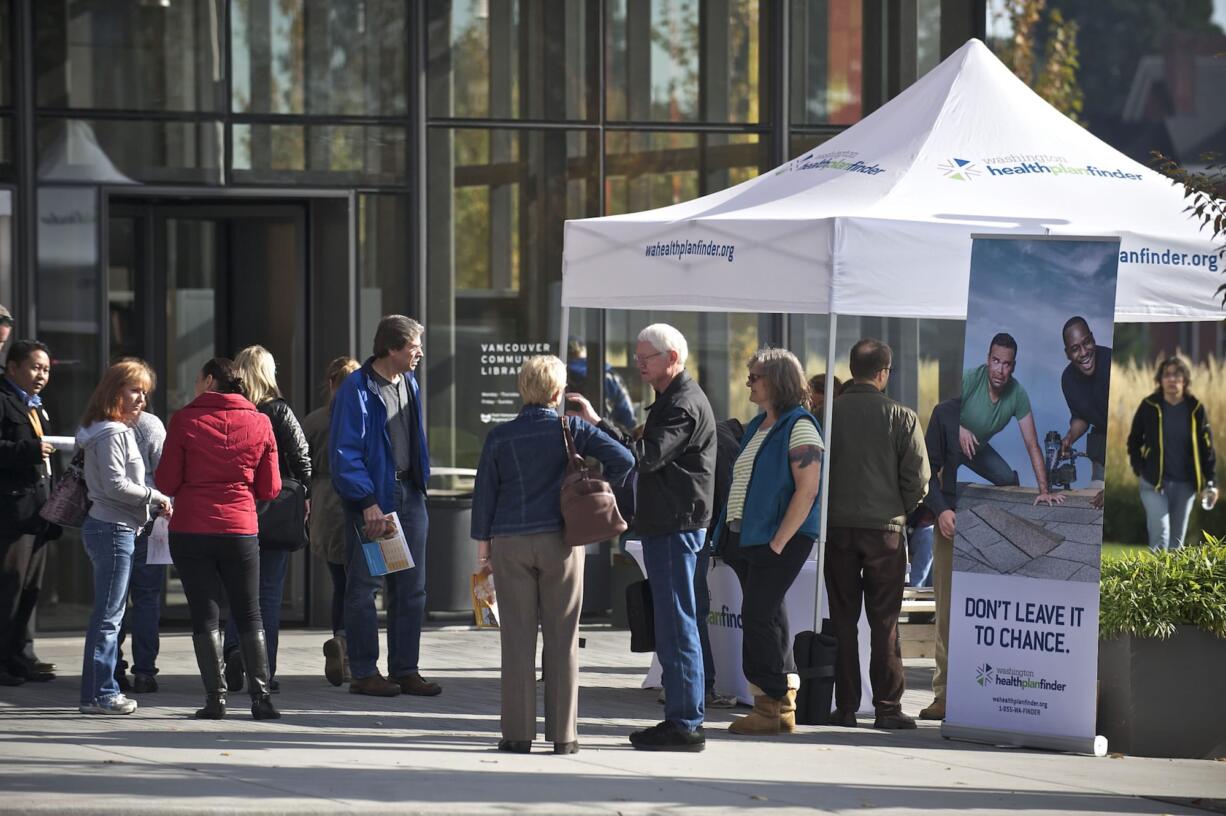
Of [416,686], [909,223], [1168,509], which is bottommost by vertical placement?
[416,686]

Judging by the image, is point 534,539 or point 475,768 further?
point 534,539

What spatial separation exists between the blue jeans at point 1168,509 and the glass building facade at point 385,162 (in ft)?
9.45

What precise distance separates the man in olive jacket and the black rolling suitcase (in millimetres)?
110

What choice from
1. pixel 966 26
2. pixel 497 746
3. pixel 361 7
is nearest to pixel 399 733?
pixel 497 746

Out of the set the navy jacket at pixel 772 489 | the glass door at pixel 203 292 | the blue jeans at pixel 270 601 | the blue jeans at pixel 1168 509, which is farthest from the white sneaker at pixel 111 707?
the blue jeans at pixel 1168 509

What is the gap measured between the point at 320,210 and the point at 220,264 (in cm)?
77

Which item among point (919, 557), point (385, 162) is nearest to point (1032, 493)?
point (919, 557)

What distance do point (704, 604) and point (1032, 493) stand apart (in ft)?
5.89

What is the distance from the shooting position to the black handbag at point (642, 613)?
9.02m

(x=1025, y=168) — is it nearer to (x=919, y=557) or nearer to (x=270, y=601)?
(x=919, y=557)

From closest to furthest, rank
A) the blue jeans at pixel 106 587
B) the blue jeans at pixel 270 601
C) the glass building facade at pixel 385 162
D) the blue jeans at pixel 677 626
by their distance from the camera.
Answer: the blue jeans at pixel 677 626 → the blue jeans at pixel 106 587 → the blue jeans at pixel 270 601 → the glass building facade at pixel 385 162

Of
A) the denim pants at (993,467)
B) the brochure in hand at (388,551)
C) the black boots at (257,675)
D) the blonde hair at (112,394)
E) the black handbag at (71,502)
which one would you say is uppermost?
the blonde hair at (112,394)

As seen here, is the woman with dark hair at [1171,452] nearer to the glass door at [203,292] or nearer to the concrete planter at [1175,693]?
the concrete planter at [1175,693]

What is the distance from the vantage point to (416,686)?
9.76m
